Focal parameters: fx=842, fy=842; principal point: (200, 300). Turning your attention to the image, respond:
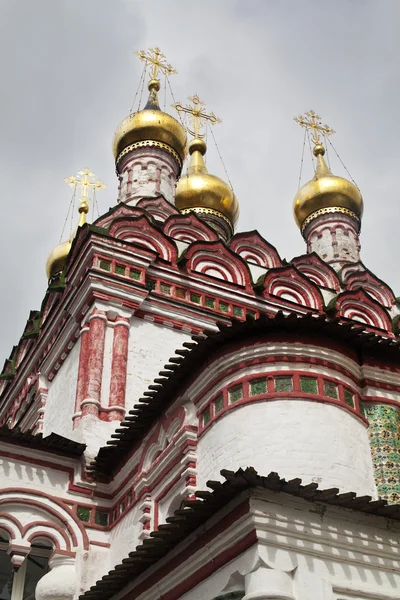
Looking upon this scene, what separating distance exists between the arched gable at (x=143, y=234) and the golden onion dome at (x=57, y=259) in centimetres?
627

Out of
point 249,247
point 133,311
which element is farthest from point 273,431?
point 249,247

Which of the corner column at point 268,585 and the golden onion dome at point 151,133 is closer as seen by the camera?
the corner column at point 268,585

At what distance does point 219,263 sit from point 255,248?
7.63 feet

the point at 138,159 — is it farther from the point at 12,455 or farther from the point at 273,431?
the point at 273,431

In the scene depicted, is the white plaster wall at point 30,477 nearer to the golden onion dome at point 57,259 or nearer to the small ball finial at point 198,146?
the golden onion dome at point 57,259

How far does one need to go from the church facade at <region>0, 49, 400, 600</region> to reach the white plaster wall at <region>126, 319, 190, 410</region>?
1.0 inches

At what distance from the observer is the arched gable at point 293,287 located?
1221 centimetres

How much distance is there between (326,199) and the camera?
18.8 meters

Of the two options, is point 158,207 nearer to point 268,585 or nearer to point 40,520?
point 40,520

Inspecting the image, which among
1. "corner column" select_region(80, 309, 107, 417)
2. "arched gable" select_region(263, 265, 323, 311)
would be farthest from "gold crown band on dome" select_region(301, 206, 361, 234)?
"corner column" select_region(80, 309, 107, 417)

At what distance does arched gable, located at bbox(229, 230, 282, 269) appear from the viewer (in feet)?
45.9

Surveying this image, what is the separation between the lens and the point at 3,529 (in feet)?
25.8

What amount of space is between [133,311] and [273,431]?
161 inches

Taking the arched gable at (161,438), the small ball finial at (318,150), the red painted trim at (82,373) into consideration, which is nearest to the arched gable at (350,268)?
the small ball finial at (318,150)
